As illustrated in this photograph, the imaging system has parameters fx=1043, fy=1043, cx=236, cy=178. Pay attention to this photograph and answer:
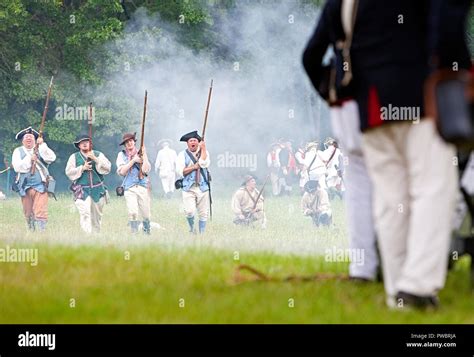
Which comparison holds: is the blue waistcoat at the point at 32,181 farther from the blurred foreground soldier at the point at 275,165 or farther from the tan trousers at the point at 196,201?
the blurred foreground soldier at the point at 275,165

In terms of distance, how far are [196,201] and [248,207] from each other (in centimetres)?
316

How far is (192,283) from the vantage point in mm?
5207

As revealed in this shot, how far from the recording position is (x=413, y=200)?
430 cm

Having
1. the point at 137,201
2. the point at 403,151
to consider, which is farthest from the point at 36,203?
the point at 403,151

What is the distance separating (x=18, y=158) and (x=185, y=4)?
14.6 m

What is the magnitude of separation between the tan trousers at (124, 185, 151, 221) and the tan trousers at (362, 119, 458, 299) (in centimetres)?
866

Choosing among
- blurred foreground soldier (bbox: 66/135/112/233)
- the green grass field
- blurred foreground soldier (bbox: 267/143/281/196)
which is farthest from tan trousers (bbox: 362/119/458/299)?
blurred foreground soldier (bbox: 267/143/281/196)

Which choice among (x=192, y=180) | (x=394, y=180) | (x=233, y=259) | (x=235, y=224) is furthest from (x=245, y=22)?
(x=394, y=180)

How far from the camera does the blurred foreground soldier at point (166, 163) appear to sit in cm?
1611

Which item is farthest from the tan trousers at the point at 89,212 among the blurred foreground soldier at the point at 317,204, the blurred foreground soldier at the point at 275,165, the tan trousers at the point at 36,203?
the blurred foreground soldier at the point at 275,165

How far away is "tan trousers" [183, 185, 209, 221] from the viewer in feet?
42.8

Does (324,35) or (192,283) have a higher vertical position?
(324,35)

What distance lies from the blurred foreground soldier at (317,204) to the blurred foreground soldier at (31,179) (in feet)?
17.5

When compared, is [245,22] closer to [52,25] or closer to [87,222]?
[52,25]
